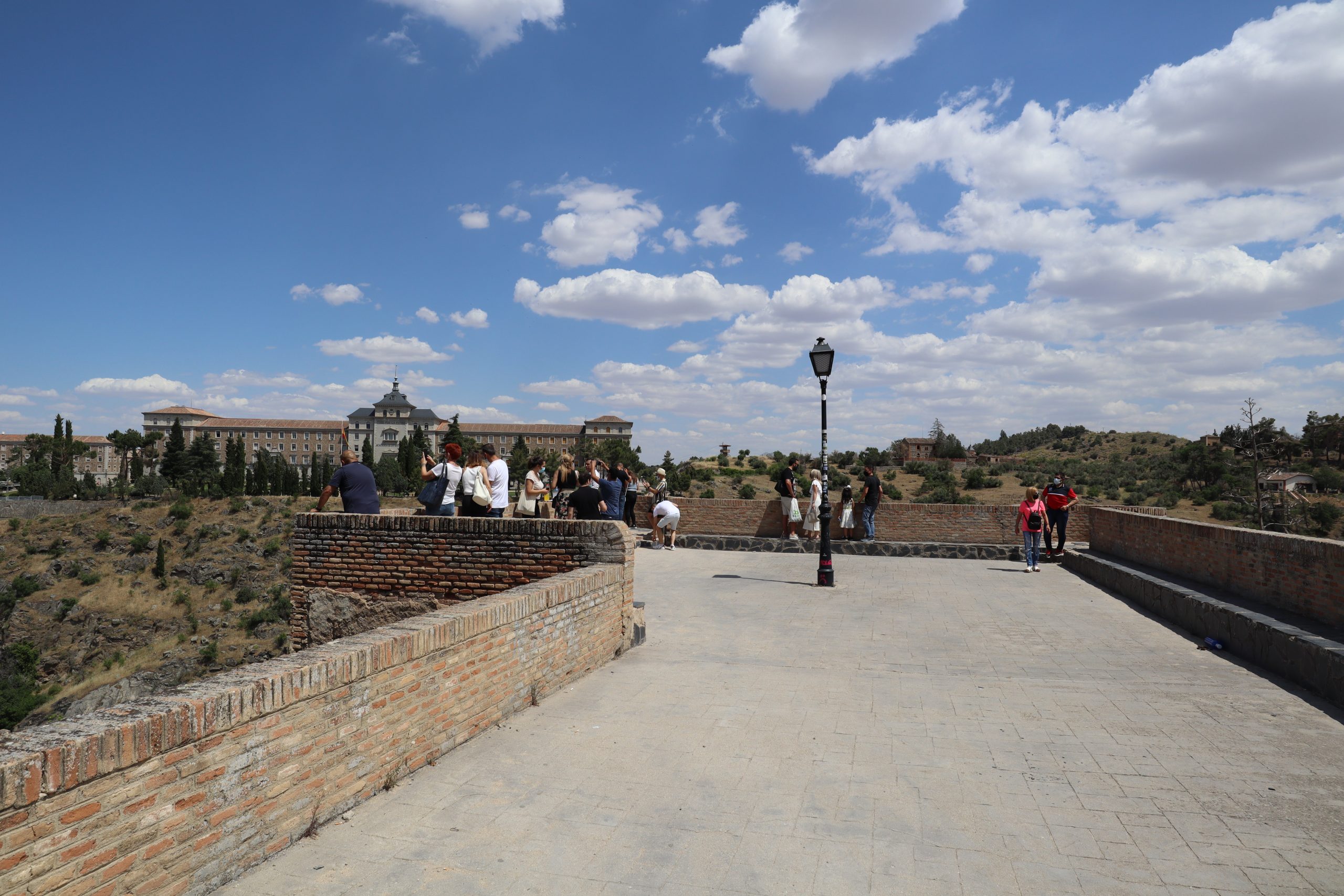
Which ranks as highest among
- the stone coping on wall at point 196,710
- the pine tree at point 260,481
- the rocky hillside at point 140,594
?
the stone coping on wall at point 196,710

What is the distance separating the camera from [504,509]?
35.0 feet

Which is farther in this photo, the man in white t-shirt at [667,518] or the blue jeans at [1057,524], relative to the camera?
the man in white t-shirt at [667,518]

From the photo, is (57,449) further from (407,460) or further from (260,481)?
(407,460)

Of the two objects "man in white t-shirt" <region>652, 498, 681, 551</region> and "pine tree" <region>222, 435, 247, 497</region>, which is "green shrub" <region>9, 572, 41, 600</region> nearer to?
"pine tree" <region>222, 435, 247, 497</region>

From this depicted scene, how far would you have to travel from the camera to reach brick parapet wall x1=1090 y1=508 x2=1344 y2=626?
24.4 feet

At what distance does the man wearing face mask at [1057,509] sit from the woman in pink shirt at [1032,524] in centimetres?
69

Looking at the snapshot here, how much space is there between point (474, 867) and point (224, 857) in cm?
105

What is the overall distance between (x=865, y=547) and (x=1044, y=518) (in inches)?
154

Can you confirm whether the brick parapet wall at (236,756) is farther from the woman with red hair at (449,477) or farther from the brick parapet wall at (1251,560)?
the brick parapet wall at (1251,560)

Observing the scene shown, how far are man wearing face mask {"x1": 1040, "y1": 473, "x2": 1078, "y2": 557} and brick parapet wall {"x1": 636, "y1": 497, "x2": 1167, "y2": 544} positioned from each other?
868 mm

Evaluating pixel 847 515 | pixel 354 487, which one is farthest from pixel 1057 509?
pixel 354 487

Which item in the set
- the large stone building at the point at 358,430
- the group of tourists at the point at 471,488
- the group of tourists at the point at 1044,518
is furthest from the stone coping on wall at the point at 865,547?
the large stone building at the point at 358,430

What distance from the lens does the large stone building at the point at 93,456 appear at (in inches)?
5767

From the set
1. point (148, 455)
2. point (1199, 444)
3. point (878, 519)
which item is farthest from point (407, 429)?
point (878, 519)
